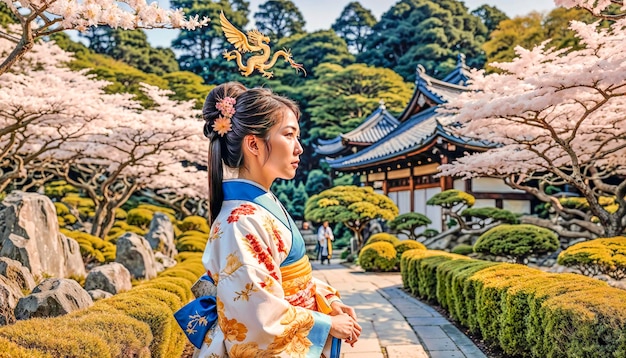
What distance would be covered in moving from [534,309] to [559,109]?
12.9 ft

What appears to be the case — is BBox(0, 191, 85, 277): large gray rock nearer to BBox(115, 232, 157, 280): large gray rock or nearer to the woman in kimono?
BBox(115, 232, 157, 280): large gray rock

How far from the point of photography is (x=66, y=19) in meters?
3.54

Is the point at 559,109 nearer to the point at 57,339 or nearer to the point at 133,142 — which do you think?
the point at 57,339

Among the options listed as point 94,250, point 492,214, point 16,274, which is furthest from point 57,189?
point 16,274

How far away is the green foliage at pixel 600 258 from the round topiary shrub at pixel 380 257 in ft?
19.2

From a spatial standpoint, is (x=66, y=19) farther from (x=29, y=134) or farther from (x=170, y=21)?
(x=29, y=134)

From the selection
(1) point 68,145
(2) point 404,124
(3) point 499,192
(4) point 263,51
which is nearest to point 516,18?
(2) point 404,124

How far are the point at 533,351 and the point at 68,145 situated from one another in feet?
37.6

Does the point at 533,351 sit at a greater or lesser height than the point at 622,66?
lesser

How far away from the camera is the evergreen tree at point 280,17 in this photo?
147 feet

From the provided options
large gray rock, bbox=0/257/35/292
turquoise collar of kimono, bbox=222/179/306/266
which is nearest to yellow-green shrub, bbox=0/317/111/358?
turquoise collar of kimono, bbox=222/179/306/266

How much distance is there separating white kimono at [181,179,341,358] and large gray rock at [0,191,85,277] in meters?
5.41

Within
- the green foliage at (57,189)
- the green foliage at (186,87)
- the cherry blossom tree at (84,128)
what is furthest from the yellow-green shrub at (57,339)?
the green foliage at (186,87)

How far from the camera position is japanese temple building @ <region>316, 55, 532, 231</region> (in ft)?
46.1
